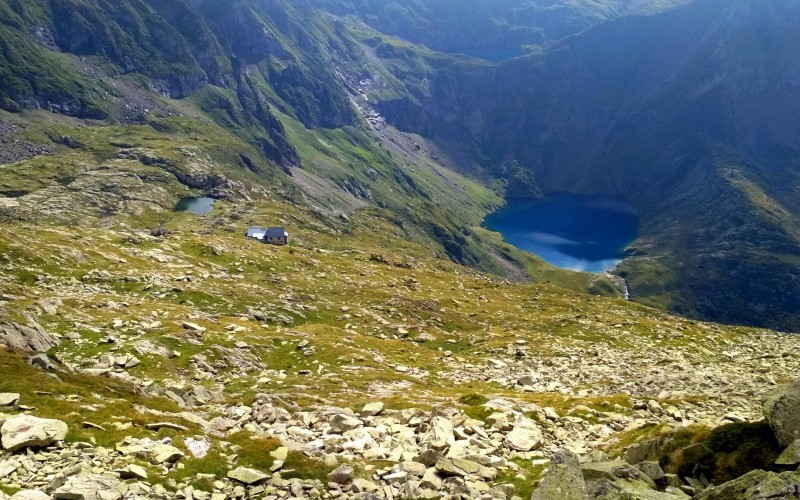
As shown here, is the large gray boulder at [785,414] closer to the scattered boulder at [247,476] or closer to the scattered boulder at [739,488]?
the scattered boulder at [739,488]

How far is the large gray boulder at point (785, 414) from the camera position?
1873 centimetres

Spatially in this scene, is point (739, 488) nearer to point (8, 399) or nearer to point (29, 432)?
point (29, 432)

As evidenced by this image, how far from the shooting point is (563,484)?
17969 millimetres

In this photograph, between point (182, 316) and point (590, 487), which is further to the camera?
point (182, 316)

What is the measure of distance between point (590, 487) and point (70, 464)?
1808 cm

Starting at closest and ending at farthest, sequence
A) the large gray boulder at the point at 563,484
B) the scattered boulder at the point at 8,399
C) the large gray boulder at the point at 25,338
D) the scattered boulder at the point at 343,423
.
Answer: the large gray boulder at the point at 563,484 < the scattered boulder at the point at 8,399 < the scattered boulder at the point at 343,423 < the large gray boulder at the point at 25,338

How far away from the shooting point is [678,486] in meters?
19.7

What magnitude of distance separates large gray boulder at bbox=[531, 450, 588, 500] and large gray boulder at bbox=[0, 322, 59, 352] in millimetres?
30499

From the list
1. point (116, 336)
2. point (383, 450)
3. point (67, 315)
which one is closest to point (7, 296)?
point (67, 315)

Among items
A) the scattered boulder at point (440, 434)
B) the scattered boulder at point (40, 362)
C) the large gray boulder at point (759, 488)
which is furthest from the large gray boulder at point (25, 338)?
the large gray boulder at point (759, 488)

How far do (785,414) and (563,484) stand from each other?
8543 millimetres

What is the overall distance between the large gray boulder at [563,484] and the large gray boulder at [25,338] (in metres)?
30.5

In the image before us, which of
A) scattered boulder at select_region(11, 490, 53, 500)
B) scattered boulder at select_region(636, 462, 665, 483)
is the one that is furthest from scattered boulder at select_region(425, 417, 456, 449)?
scattered boulder at select_region(11, 490, 53, 500)

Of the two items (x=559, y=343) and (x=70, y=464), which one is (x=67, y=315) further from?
(x=559, y=343)
